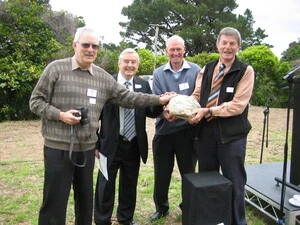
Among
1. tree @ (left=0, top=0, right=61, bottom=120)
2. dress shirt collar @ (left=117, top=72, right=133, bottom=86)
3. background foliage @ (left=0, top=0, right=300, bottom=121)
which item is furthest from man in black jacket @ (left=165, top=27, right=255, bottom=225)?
tree @ (left=0, top=0, right=61, bottom=120)

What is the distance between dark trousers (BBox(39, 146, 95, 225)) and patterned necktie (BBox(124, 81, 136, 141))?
1.97ft

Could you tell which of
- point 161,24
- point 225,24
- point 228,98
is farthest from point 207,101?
point 161,24

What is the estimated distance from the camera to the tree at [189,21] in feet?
73.9

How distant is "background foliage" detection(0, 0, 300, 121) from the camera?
9.55 m

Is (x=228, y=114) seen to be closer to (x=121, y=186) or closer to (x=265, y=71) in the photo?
(x=121, y=186)

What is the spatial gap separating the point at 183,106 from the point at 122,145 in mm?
804

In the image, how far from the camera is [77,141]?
2408mm

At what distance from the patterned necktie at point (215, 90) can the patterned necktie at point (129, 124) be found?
79cm

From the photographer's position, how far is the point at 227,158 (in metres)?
2.81

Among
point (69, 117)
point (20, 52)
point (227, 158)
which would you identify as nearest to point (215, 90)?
point (227, 158)

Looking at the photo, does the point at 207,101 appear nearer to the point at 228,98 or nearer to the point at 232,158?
the point at 228,98

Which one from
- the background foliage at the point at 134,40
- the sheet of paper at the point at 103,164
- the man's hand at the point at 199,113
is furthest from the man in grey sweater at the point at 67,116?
the background foliage at the point at 134,40

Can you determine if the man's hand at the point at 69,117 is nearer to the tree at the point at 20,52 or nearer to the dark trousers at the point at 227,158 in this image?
the dark trousers at the point at 227,158

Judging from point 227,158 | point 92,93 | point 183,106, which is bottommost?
point 227,158
